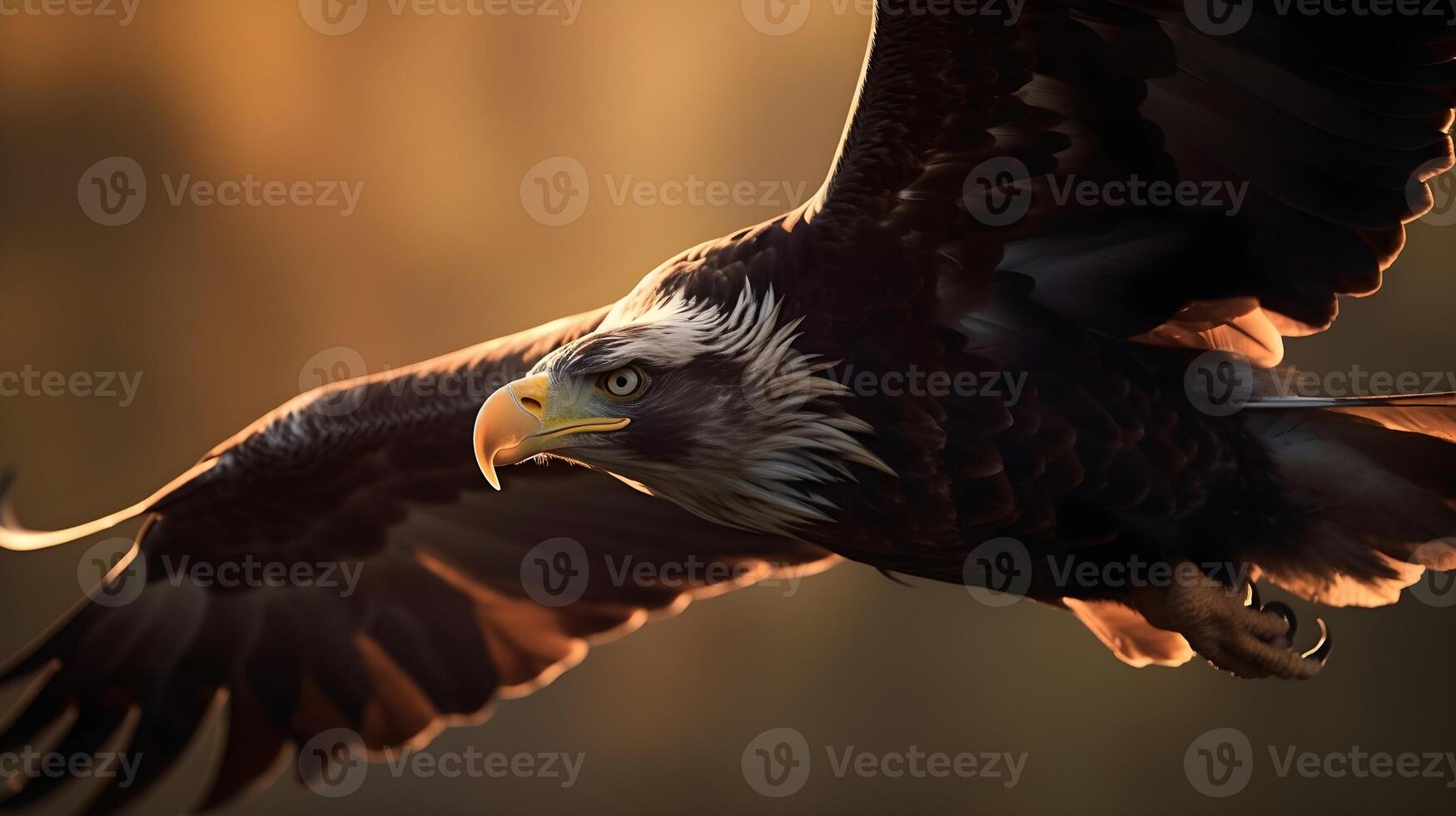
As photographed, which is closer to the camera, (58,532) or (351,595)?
(58,532)

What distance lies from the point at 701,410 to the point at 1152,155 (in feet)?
2.83

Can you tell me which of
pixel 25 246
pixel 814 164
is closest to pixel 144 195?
pixel 25 246

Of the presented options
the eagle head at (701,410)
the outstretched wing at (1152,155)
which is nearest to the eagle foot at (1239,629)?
the outstretched wing at (1152,155)

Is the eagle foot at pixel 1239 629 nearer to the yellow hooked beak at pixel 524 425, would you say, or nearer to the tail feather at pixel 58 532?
the yellow hooked beak at pixel 524 425

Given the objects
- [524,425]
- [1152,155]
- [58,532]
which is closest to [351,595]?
[58,532]

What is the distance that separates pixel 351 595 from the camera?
139 inches

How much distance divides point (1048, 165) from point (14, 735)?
8.76ft

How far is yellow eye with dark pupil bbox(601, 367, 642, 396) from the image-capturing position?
2281 millimetres

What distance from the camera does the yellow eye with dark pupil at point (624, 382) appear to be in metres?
2.28

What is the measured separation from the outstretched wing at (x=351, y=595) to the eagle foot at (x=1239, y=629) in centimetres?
90

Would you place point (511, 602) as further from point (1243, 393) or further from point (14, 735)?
point (1243, 393)

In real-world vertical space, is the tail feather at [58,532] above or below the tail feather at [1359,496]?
above

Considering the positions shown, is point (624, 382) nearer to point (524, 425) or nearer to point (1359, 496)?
point (524, 425)

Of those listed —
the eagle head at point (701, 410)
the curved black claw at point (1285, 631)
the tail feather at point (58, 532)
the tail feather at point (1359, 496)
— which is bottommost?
the curved black claw at point (1285, 631)
